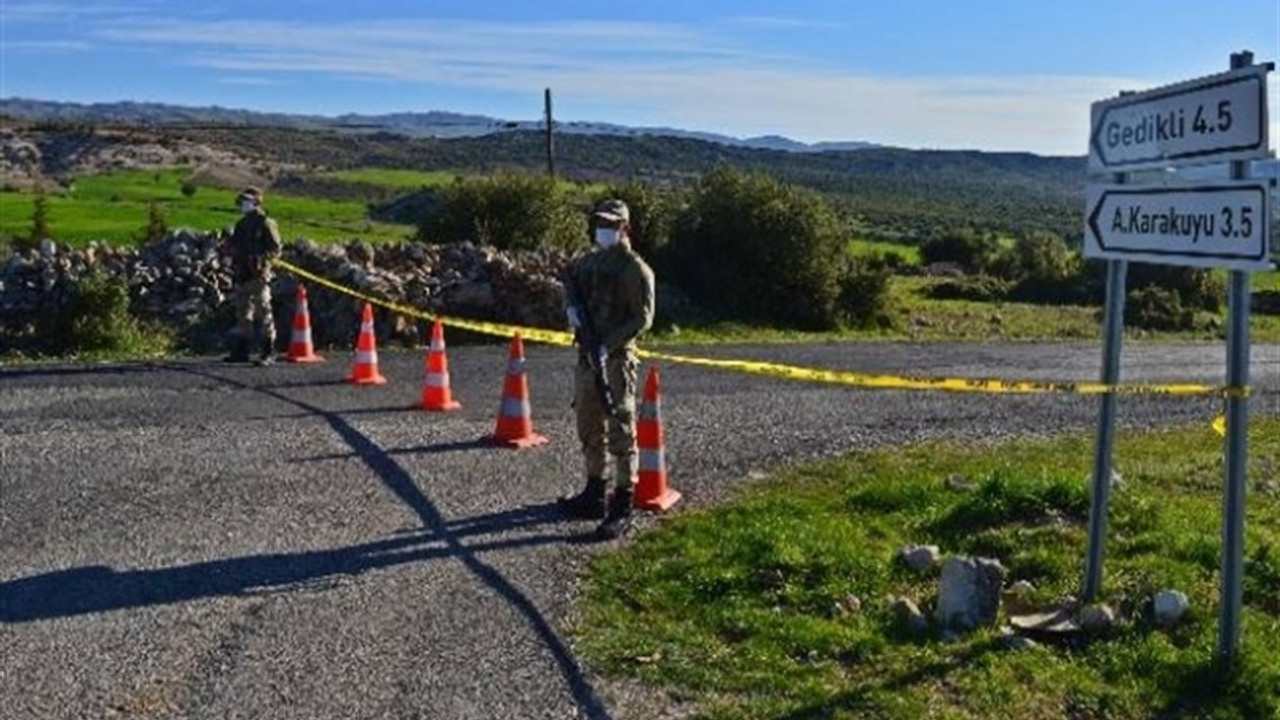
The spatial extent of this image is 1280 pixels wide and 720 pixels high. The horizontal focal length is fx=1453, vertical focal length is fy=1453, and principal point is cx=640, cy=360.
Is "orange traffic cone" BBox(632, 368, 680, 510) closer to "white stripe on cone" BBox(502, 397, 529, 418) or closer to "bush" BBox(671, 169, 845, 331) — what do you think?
"white stripe on cone" BBox(502, 397, 529, 418)

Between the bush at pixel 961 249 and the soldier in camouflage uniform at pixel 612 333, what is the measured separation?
45.0 m

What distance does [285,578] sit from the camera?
305 inches

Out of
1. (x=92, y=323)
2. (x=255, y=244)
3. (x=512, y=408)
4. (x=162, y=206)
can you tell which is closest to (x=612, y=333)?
(x=512, y=408)

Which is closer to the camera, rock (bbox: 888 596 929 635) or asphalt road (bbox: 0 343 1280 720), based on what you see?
asphalt road (bbox: 0 343 1280 720)

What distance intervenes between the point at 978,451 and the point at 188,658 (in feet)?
26.5

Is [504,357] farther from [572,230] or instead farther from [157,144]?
[157,144]

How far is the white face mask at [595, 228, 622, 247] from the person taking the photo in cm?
891

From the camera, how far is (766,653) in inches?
259

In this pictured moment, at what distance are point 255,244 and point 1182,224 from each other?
11.5 meters

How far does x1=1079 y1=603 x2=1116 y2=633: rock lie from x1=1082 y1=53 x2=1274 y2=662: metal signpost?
14.7 inches

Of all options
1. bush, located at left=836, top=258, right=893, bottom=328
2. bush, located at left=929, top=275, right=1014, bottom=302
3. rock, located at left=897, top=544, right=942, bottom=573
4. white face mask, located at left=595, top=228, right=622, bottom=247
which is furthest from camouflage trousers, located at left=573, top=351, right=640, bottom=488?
bush, located at left=929, top=275, right=1014, bottom=302

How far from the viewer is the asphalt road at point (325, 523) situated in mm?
6219

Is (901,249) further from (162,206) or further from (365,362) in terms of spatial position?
(365,362)

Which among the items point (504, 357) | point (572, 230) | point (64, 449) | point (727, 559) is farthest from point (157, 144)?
point (727, 559)
